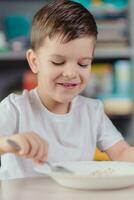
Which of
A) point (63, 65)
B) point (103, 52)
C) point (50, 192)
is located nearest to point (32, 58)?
point (63, 65)

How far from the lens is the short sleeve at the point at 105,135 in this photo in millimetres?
1180

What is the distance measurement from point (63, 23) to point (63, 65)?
0.09 metres

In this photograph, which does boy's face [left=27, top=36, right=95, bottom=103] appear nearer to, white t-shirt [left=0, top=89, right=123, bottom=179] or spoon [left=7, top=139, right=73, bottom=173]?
white t-shirt [left=0, top=89, right=123, bottom=179]

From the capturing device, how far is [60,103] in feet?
3.76

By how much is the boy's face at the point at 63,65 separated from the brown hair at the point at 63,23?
0.01 metres

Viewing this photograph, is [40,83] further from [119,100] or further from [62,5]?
[119,100]

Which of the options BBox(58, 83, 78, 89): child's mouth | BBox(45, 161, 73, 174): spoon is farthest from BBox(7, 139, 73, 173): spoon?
BBox(58, 83, 78, 89): child's mouth

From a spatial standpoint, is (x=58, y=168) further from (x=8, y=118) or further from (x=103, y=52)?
(x=103, y=52)

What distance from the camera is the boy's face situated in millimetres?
978

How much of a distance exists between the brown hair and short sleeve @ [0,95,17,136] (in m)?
0.15

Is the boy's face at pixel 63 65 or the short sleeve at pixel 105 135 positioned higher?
the boy's face at pixel 63 65

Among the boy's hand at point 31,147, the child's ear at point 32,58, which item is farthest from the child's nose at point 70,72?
the boy's hand at point 31,147

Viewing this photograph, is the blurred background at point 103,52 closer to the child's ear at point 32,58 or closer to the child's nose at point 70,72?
the child's ear at point 32,58

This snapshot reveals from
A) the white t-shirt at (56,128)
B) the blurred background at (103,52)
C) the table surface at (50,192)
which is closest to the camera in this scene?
the table surface at (50,192)
